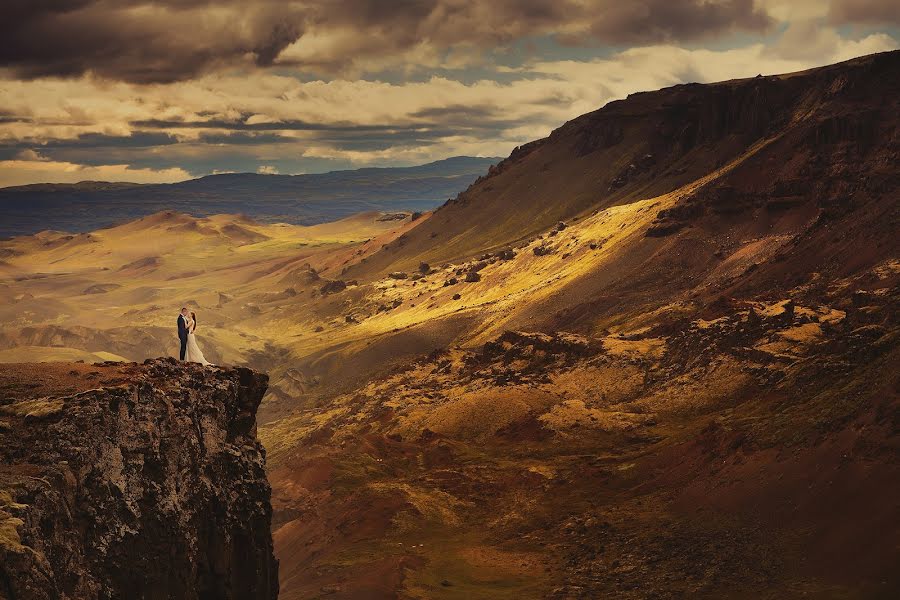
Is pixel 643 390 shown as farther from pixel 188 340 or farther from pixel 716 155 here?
pixel 716 155

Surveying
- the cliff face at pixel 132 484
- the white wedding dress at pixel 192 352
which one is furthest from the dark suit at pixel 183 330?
the cliff face at pixel 132 484

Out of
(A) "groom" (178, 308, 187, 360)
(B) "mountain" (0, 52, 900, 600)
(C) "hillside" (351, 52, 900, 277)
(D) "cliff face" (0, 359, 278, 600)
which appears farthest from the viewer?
(C) "hillside" (351, 52, 900, 277)

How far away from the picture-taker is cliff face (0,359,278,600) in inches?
757

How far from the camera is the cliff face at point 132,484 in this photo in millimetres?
19219

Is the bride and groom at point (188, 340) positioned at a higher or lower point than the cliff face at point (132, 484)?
higher

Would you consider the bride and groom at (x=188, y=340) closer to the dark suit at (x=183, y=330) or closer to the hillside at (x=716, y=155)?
the dark suit at (x=183, y=330)

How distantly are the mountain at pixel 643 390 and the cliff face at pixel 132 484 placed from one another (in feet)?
50.3

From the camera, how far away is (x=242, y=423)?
27281mm

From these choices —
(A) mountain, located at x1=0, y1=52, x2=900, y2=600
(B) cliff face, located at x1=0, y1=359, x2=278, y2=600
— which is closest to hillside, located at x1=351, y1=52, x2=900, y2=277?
(A) mountain, located at x1=0, y1=52, x2=900, y2=600

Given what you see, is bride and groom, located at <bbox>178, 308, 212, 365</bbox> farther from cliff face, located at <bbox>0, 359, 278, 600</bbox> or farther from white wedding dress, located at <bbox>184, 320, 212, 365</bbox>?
cliff face, located at <bbox>0, 359, 278, 600</bbox>

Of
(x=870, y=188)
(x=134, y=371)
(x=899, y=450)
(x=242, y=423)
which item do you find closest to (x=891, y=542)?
(x=899, y=450)

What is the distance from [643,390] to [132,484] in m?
48.8

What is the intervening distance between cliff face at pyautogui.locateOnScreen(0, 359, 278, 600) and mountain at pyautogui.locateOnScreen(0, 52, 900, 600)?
603 inches

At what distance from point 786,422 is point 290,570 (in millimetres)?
25284
